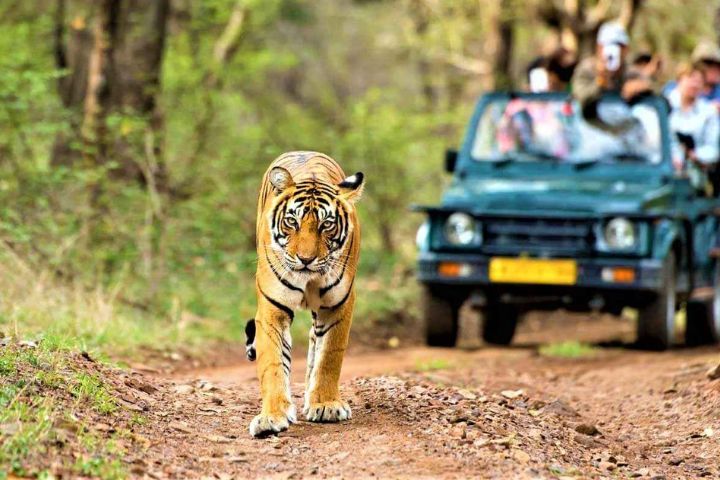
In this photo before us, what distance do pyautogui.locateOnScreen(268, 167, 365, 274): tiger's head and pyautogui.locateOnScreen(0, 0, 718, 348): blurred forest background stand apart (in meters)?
1.92

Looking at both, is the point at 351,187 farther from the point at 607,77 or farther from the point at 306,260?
the point at 607,77

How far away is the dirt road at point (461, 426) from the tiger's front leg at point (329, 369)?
92 mm

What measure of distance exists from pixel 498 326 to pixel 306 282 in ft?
21.0

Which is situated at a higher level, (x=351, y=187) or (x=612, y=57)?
(x=612, y=57)

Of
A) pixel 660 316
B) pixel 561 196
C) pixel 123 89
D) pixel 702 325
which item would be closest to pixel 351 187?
pixel 561 196

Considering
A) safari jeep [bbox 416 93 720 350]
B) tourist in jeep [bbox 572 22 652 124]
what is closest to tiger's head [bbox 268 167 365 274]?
safari jeep [bbox 416 93 720 350]

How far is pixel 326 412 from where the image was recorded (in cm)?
661

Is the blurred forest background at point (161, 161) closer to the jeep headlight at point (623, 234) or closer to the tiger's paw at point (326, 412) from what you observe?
the tiger's paw at point (326, 412)

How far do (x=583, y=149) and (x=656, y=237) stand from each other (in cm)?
131

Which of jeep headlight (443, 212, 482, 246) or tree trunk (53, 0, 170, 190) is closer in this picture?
jeep headlight (443, 212, 482, 246)

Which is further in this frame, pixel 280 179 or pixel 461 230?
pixel 461 230

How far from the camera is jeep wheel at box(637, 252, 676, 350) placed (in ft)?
35.4

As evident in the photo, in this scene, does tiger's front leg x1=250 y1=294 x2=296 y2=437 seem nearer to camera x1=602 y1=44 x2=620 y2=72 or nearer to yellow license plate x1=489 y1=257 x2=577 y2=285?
yellow license plate x1=489 y1=257 x2=577 y2=285

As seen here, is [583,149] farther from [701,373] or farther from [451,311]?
[701,373]
